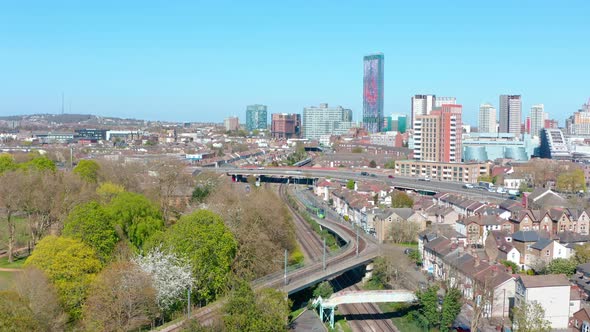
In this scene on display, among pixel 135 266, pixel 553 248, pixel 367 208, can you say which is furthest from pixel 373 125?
pixel 135 266

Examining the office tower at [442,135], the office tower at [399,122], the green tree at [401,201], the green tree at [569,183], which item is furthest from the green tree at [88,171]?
the office tower at [399,122]

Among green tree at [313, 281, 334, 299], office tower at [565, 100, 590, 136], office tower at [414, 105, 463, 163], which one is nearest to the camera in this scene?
green tree at [313, 281, 334, 299]

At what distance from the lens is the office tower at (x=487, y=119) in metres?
91.2

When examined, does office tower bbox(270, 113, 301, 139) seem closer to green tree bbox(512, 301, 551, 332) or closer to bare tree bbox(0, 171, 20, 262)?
bare tree bbox(0, 171, 20, 262)

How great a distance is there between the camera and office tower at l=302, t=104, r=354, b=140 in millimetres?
105375

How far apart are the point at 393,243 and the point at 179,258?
1070cm

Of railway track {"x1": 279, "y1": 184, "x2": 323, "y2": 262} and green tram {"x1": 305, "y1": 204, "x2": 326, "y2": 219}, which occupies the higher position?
green tram {"x1": 305, "y1": 204, "x2": 326, "y2": 219}

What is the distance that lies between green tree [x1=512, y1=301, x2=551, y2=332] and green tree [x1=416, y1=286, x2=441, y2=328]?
1.68 meters

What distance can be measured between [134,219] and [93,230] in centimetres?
217

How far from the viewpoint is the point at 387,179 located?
3978 centimetres

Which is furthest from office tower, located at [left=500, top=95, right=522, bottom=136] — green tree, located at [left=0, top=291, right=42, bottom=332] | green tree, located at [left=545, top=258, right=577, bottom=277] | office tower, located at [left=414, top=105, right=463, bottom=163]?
green tree, located at [left=0, top=291, right=42, bottom=332]

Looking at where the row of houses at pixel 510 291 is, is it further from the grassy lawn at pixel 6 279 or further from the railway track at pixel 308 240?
the grassy lawn at pixel 6 279

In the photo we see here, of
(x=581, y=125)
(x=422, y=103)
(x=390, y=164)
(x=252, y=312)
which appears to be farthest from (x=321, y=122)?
(x=252, y=312)

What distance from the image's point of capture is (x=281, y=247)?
1911 centimetres
